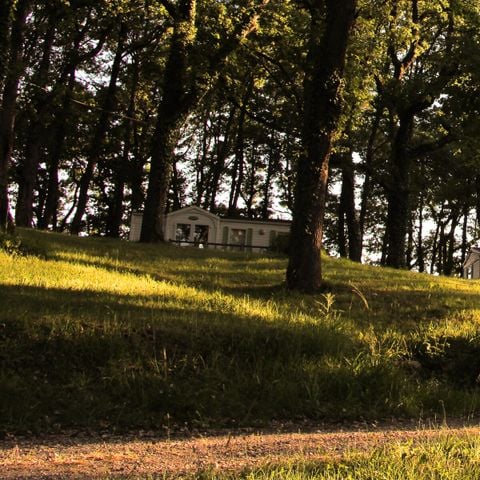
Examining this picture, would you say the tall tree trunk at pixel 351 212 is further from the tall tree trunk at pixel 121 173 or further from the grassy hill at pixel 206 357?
the grassy hill at pixel 206 357

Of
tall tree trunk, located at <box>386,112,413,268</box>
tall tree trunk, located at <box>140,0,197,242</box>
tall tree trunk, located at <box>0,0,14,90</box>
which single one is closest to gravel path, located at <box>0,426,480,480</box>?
tall tree trunk, located at <box>0,0,14,90</box>

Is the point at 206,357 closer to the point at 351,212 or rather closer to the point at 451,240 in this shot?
the point at 351,212

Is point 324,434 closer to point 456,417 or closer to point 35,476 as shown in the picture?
point 456,417

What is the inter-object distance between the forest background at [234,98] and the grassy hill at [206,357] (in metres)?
3.28

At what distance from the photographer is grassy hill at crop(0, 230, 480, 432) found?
18.6ft

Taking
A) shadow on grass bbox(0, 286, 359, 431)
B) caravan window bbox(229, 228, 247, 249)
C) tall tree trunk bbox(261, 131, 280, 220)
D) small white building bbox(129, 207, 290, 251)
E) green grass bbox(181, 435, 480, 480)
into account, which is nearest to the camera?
green grass bbox(181, 435, 480, 480)

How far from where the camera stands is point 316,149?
11.2m

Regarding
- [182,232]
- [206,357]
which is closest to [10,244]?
[206,357]

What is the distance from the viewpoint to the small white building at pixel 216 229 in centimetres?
3881

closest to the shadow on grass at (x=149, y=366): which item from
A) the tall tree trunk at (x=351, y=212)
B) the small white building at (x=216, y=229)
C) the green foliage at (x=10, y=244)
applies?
the green foliage at (x=10, y=244)

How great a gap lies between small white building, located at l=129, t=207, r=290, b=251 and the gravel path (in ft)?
107

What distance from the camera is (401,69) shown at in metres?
28.1

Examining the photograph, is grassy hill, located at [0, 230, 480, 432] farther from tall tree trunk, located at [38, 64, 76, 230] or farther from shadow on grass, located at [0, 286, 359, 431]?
tall tree trunk, located at [38, 64, 76, 230]

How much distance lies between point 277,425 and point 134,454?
1510 mm
